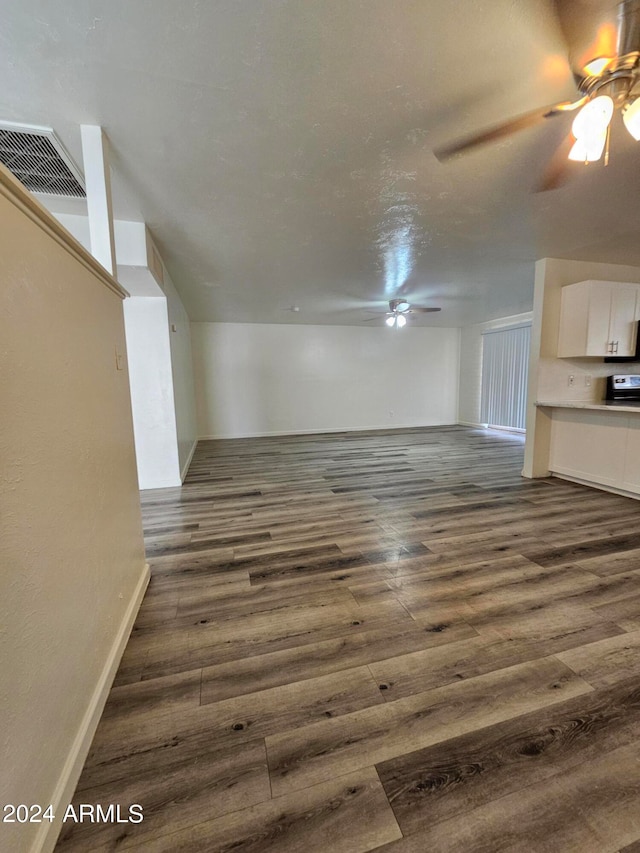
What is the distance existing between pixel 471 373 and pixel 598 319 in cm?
420

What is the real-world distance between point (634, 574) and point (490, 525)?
0.88 metres

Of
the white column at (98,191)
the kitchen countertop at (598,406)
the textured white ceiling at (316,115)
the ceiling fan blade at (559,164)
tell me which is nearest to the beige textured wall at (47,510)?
the white column at (98,191)

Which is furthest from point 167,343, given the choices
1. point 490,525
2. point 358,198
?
point 490,525

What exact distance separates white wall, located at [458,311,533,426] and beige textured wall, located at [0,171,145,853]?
7672 mm

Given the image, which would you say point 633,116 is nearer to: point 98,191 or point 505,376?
point 98,191

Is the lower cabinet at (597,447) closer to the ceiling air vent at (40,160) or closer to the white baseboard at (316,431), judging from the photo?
the white baseboard at (316,431)

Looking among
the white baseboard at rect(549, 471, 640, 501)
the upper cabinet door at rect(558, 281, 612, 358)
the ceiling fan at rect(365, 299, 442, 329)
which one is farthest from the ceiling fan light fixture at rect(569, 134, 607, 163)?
the ceiling fan at rect(365, 299, 442, 329)

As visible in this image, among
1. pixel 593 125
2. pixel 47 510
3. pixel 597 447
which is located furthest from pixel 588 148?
pixel 597 447

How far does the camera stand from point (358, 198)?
233cm

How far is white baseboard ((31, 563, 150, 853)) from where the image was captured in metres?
0.86

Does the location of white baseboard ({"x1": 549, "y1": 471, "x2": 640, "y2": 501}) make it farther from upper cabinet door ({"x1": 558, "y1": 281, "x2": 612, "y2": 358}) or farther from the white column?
the white column

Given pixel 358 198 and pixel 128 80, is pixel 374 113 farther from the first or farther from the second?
pixel 128 80

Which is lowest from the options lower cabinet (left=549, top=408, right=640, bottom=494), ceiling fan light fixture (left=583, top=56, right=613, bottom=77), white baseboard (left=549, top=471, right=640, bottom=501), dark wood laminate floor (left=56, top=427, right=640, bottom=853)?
dark wood laminate floor (left=56, top=427, right=640, bottom=853)

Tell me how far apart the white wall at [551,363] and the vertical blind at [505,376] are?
2.45 metres
